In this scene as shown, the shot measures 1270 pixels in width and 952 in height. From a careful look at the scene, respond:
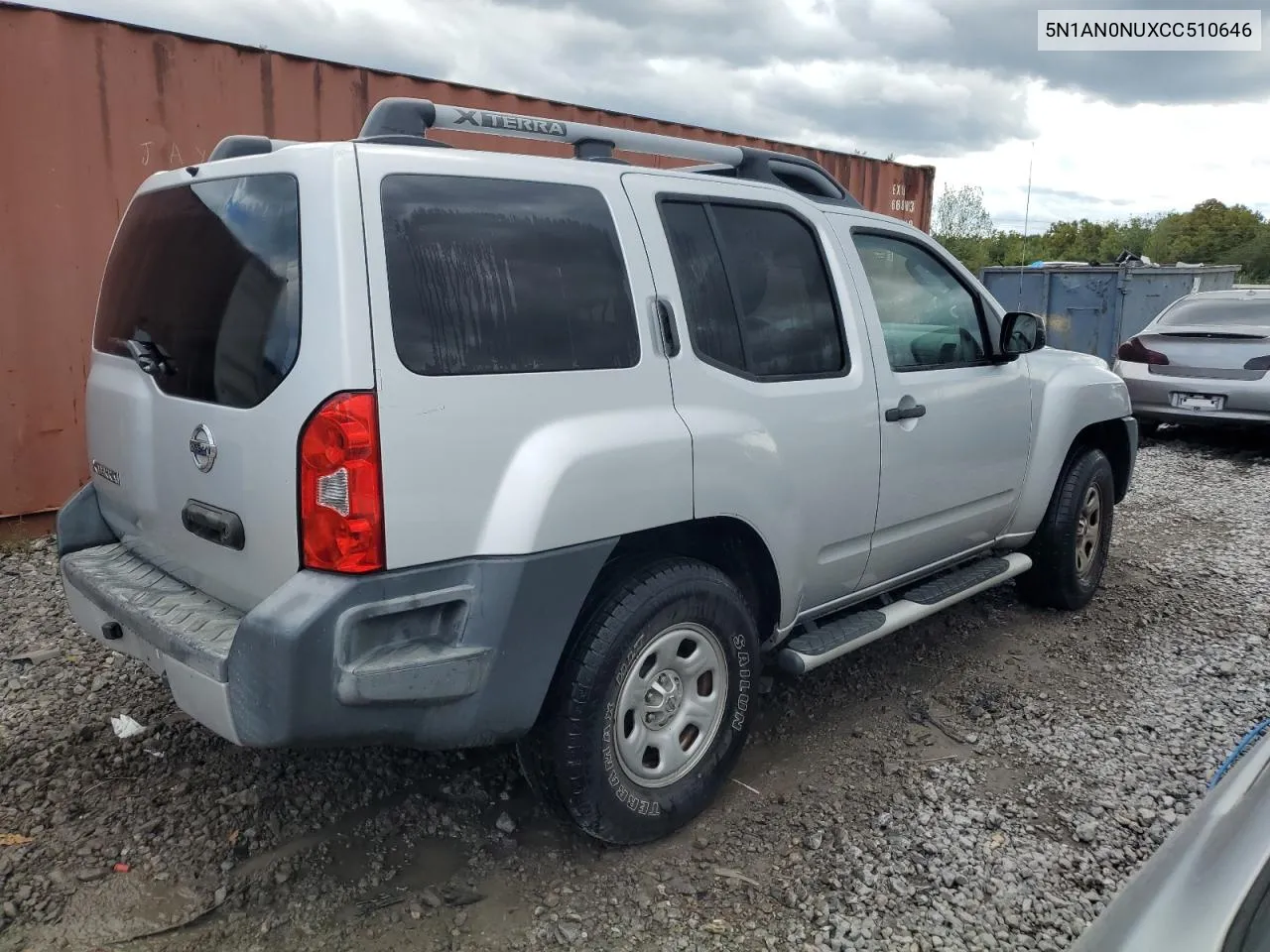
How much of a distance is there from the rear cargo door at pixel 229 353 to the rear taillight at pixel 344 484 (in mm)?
40

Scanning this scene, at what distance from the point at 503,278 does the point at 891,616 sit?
1.92 m

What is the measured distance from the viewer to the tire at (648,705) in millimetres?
2453

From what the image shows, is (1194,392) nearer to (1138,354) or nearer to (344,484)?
(1138,354)

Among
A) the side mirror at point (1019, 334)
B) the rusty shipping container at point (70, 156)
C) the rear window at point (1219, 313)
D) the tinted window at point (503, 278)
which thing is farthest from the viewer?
the rear window at point (1219, 313)

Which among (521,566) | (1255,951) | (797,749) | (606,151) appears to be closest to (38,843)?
(521,566)

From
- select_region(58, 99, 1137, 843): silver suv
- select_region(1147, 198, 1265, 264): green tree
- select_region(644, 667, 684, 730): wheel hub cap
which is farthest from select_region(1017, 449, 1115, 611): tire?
select_region(1147, 198, 1265, 264): green tree

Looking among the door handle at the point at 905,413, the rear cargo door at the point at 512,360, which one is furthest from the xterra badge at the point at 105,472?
the door handle at the point at 905,413

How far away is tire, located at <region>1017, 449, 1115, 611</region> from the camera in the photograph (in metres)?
4.34

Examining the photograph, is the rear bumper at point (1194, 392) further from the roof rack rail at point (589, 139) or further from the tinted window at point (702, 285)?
the tinted window at point (702, 285)

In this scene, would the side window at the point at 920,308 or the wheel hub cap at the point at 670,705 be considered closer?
the wheel hub cap at the point at 670,705

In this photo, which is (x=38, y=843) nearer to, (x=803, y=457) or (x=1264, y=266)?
(x=803, y=457)

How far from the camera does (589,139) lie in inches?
113

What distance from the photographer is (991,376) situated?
12.5 ft

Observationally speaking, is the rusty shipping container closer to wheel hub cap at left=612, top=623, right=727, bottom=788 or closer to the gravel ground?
the gravel ground
